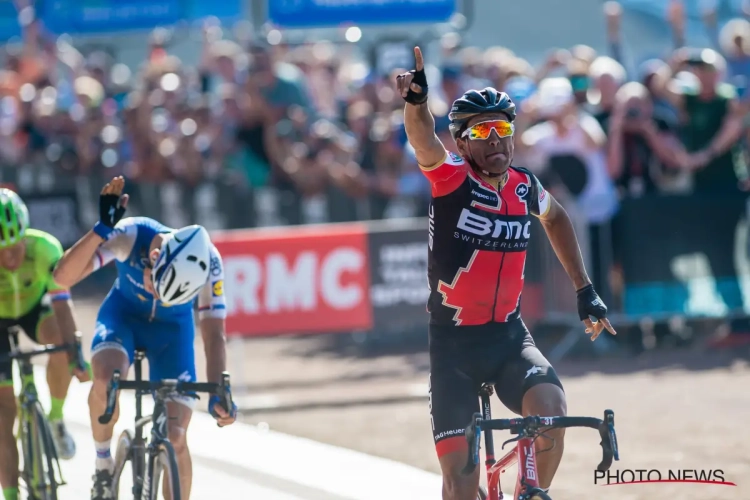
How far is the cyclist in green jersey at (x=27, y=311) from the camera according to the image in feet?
24.3

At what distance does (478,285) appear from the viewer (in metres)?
5.80

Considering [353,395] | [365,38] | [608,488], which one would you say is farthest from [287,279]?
[365,38]

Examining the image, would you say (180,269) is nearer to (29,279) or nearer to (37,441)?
(37,441)

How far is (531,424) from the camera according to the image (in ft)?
16.5

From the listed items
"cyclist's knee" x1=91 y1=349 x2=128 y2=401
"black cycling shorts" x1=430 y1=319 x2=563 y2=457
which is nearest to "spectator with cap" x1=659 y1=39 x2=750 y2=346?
"black cycling shorts" x1=430 y1=319 x2=563 y2=457

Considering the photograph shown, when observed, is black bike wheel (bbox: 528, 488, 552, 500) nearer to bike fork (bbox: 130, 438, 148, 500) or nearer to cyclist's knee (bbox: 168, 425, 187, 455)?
bike fork (bbox: 130, 438, 148, 500)

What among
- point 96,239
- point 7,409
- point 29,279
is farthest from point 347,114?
point 96,239

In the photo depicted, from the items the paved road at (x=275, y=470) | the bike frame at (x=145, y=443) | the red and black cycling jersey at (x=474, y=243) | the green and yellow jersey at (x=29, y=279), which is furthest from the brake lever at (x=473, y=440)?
the green and yellow jersey at (x=29, y=279)

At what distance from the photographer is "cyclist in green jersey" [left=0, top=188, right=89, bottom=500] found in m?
7.40

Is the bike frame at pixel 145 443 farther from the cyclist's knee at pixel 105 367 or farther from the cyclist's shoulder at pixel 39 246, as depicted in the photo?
the cyclist's shoulder at pixel 39 246

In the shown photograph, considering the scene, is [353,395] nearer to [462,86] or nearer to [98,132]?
[462,86]

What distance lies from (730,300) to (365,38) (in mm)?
10452

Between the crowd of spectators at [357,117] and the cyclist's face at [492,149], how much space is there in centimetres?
635

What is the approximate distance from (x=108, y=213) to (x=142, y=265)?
50cm
